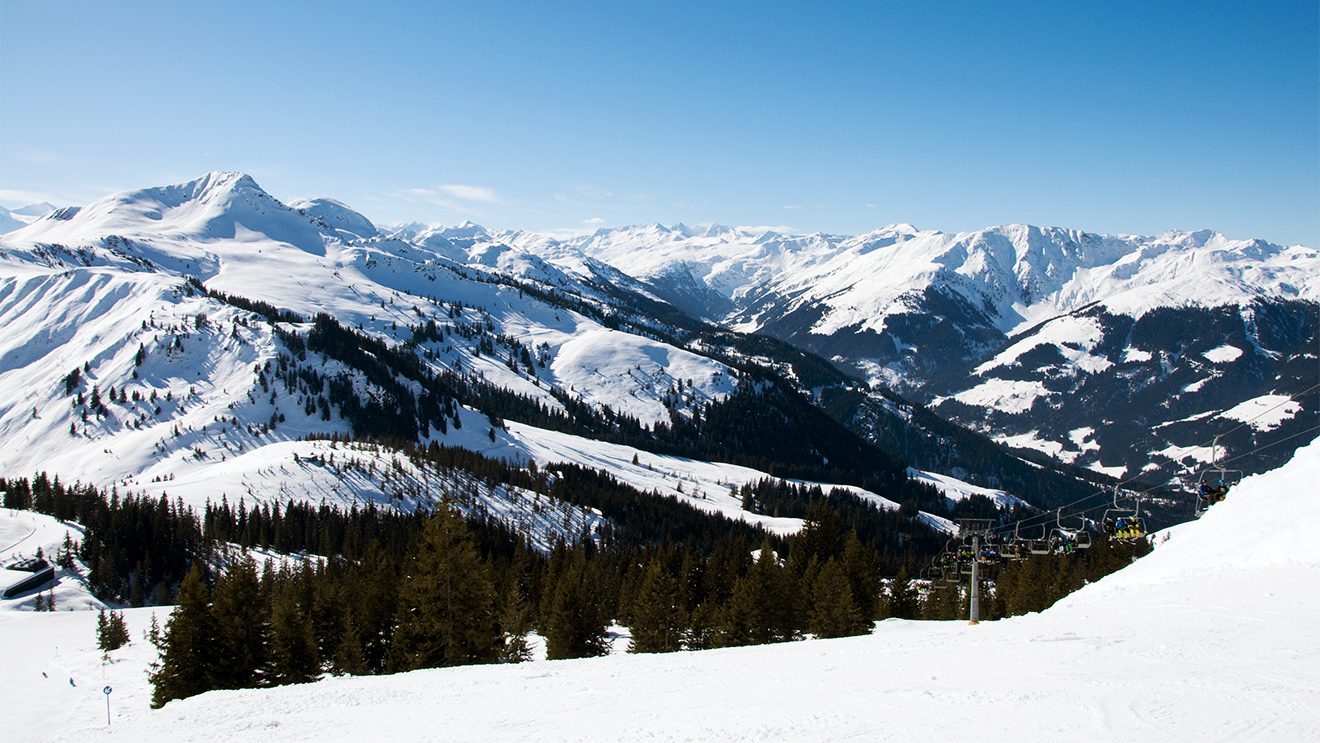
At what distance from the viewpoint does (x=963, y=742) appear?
17.1 meters

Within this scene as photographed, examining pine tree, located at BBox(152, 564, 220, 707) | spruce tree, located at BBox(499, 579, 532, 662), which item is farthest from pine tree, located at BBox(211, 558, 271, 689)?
spruce tree, located at BBox(499, 579, 532, 662)

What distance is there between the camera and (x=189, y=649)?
143ft

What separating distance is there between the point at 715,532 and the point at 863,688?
159 m

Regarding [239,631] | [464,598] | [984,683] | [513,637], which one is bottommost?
[513,637]

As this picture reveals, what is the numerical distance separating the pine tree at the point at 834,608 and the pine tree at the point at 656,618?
10.8 metres

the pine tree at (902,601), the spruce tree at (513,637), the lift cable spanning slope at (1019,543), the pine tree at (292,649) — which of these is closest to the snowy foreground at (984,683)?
the lift cable spanning slope at (1019,543)

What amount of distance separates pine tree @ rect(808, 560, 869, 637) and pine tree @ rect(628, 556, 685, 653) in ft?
35.6

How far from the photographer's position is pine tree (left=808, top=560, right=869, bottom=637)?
56.7 metres

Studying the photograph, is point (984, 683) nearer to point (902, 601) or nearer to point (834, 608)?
point (834, 608)

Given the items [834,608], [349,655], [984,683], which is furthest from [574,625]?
[984,683]

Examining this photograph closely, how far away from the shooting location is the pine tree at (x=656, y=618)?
194 ft

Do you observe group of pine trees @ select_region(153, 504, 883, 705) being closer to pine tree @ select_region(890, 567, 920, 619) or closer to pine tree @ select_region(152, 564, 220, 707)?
pine tree @ select_region(152, 564, 220, 707)

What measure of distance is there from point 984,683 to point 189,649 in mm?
42081

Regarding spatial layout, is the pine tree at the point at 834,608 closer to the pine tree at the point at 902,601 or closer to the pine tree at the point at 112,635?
the pine tree at the point at 902,601
